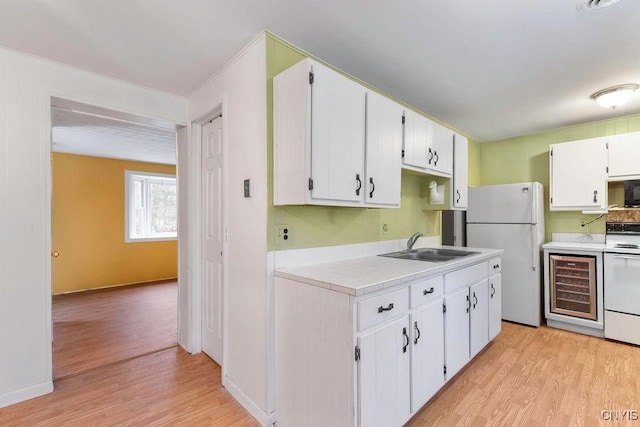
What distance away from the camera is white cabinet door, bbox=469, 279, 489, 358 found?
Result: 98.5 inches

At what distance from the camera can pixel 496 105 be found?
3133 millimetres

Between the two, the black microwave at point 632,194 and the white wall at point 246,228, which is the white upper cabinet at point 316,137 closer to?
the white wall at point 246,228

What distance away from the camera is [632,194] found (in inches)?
128

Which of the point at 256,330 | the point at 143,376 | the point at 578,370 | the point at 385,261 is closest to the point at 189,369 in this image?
the point at 143,376

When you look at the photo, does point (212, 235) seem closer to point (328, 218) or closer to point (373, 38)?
point (328, 218)

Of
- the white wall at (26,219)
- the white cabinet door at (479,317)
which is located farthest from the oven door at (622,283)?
the white wall at (26,219)

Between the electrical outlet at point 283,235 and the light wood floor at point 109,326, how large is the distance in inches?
78.8

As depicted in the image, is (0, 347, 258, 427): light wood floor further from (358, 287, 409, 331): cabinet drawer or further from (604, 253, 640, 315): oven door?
(604, 253, 640, 315): oven door

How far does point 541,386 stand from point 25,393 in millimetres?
3732

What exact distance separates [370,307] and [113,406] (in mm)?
1954

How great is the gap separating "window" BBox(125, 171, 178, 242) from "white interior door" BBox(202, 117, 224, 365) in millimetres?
3248

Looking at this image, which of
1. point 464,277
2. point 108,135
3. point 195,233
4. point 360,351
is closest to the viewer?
point 360,351

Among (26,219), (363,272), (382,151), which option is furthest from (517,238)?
(26,219)

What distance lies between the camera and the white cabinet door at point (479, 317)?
8.21 ft
